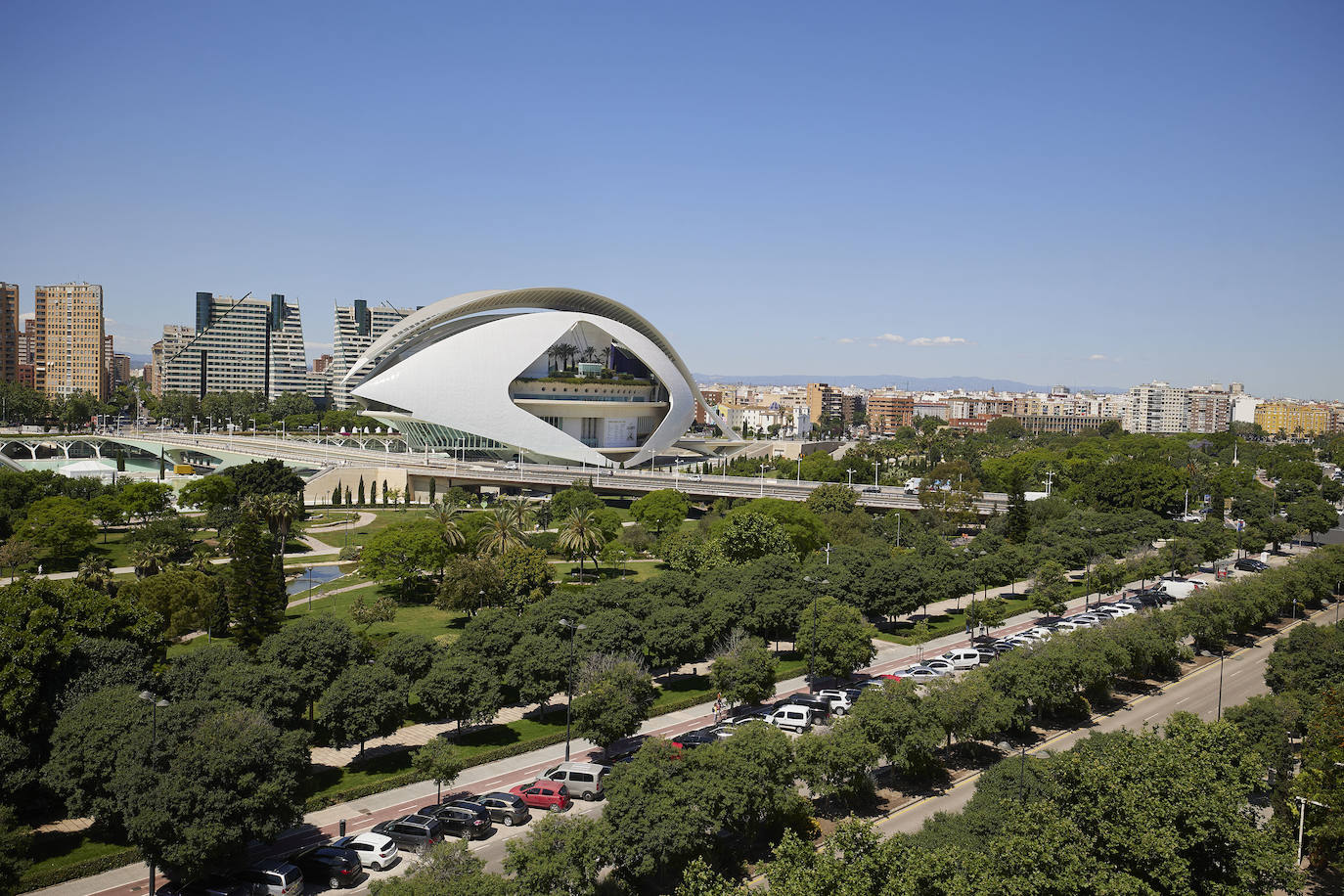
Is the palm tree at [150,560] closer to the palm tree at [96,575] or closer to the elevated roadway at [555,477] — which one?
the palm tree at [96,575]

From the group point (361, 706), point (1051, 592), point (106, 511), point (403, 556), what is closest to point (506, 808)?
point (361, 706)

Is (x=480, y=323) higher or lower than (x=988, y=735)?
higher

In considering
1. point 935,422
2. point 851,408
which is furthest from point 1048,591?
point 851,408

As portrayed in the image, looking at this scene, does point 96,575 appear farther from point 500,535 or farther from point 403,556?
point 500,535

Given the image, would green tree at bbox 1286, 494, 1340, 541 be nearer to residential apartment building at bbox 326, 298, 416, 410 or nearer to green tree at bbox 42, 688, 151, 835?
green tree at bbox 42, 688, 151, 835

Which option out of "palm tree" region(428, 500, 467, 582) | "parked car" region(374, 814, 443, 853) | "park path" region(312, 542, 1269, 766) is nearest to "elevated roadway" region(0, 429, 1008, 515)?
"park path" region(312, 542, 1269, 766)

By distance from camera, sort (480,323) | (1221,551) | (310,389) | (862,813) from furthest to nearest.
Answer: (310,389), (480,323), (1221,551), (862,813)

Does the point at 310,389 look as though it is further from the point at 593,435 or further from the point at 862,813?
the point at 862,813
